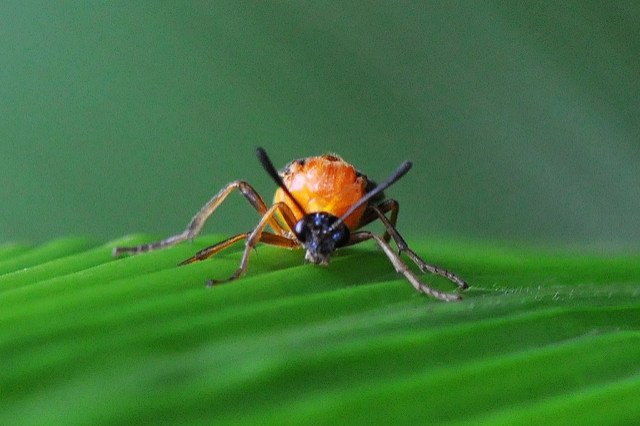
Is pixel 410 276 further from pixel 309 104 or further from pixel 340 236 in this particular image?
pixel 309 104

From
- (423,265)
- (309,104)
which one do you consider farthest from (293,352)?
(309,104)

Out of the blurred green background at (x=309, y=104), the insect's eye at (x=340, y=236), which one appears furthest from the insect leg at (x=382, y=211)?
the blurred green background at (x=309, y=104)

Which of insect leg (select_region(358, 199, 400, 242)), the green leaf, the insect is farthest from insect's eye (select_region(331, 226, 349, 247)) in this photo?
the green leaf

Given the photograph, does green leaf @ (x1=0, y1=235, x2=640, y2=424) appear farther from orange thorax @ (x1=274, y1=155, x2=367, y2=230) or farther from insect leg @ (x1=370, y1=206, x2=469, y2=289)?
orange thorax @ (x1=274, y1=155, x2=367, y2=230)

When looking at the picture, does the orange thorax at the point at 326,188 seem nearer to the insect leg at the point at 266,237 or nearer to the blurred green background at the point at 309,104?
the insect leg at the point at 266,237

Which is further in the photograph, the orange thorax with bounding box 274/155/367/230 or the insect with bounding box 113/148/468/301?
the orange thorax with bounding box 274/155/367/230

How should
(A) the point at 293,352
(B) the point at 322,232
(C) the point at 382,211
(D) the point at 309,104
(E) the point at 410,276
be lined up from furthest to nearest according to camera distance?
(D) the point at 309,104, (C) the point at 382,211, (B) the point at 322,232, (E) the point at 410,276, (A) the point at 293,352
